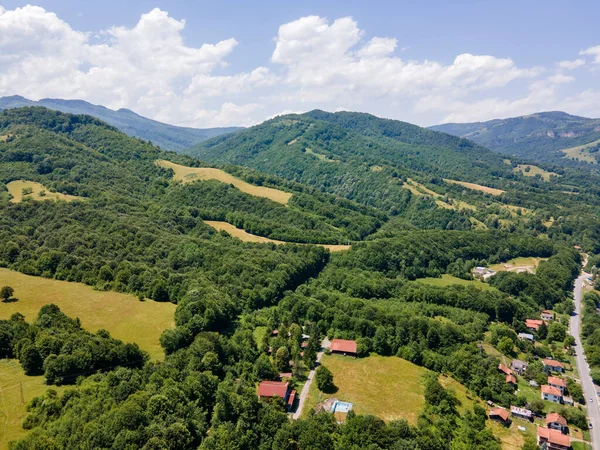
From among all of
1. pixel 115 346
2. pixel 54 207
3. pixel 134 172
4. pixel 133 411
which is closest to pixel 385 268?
pixel 115 346

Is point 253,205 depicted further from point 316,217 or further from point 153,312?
point 153,312

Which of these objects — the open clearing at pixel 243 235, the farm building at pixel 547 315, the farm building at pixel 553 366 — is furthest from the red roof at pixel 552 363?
the open clearing at pixel 243 235

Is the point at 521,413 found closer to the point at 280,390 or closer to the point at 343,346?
the point at 343,346

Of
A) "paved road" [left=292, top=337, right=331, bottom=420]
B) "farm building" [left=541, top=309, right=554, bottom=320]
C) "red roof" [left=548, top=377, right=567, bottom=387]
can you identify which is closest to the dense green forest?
"paved road" [left=292, top=337, right=331, bottom=420]

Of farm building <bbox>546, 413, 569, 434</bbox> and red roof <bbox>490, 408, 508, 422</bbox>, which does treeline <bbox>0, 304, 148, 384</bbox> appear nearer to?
red roof <bbox>490, 408, 508, 422</bbox>

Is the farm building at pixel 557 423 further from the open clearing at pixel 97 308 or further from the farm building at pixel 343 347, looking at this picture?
the open clearing at pixel 97 308

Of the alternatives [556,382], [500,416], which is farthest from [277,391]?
[556,382]
